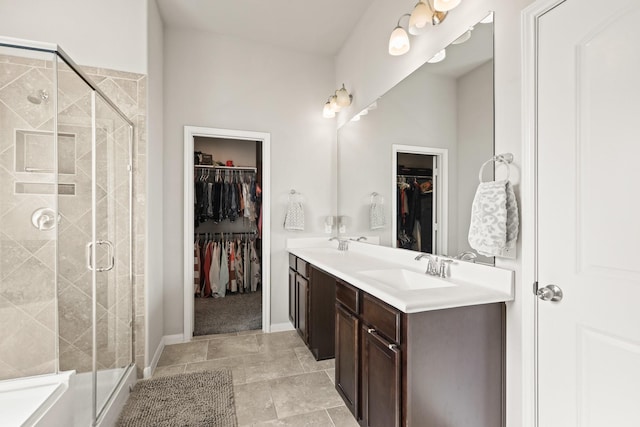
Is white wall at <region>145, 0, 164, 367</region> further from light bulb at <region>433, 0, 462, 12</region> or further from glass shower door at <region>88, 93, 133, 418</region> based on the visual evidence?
light bulb at <region>433, 0, 462, 12</region>

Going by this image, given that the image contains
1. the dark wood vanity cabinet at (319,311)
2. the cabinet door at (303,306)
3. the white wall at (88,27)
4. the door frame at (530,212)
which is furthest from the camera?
the cabinet door at (303,306)

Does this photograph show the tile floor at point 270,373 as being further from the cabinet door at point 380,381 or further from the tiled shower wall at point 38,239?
the tiled shower wall at point 38,239

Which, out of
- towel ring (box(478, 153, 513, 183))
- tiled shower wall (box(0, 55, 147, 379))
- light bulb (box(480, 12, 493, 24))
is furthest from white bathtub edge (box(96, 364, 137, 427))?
light bulb (box(480, 12, 493, 24))

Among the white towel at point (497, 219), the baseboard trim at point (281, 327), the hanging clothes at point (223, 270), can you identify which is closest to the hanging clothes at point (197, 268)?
the hanging clothes at point (223, 270)

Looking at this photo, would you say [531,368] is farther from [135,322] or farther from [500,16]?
[135,322]

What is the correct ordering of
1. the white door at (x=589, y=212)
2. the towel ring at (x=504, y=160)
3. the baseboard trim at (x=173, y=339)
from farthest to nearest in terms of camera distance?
the baseboard trim at (x=173, y=339) → the towel ring at (x=504, y=160) → the white door at (x=589, y=212)

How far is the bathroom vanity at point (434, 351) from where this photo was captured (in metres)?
1.32

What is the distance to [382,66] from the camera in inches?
102

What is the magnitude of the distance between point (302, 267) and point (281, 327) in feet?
3.07

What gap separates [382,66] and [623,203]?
2.01 metres

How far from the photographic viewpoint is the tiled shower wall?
1.66 m

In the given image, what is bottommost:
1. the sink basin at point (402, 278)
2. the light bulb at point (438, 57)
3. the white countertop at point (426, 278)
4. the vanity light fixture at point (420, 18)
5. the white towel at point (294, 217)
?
the sink basin at point (402, 278)

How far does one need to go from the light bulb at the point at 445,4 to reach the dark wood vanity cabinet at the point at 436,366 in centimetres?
159

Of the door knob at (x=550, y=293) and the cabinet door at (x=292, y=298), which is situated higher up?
the door knob at (x=550, y=293)
